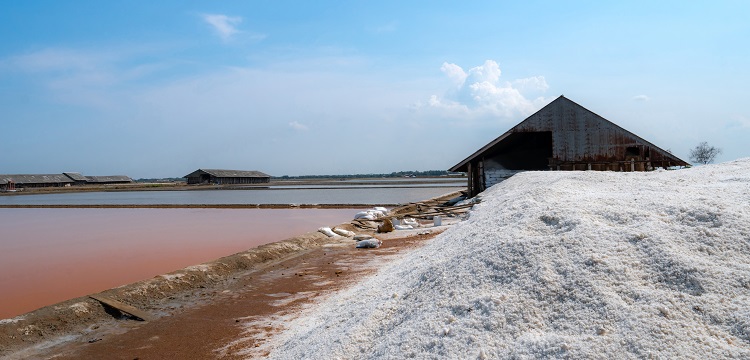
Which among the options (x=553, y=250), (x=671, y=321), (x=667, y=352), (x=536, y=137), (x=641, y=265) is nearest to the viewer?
(x=667, y=352)

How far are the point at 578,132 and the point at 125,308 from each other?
43.5 feet

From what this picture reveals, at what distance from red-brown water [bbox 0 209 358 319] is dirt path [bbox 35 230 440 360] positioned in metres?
2.21

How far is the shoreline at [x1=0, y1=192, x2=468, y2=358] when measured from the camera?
491cm

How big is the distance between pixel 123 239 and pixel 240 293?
27.5 feet

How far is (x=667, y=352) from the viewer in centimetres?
251

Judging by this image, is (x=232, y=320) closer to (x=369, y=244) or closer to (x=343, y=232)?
(x=369, y=244)

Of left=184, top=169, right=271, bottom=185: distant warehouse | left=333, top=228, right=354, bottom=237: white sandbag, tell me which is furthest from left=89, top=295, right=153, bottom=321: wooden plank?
left=184, top=169, right=271, bottom=185: distant warehouse

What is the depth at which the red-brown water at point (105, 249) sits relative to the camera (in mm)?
7586

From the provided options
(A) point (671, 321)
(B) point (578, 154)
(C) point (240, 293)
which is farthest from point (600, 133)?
(A) point (671, 321)

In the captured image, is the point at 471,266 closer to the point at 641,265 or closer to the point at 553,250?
the point at 553,250

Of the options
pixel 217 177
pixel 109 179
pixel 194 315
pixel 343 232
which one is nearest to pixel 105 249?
pixel 343 232

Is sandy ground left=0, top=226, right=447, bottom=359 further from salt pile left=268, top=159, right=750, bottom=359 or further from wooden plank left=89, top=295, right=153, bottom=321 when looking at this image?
salt pile left=268, top=159, right=750, bottom=359

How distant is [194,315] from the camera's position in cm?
554

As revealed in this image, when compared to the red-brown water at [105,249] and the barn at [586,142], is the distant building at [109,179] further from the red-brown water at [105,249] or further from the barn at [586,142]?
the barn at [586,142]
